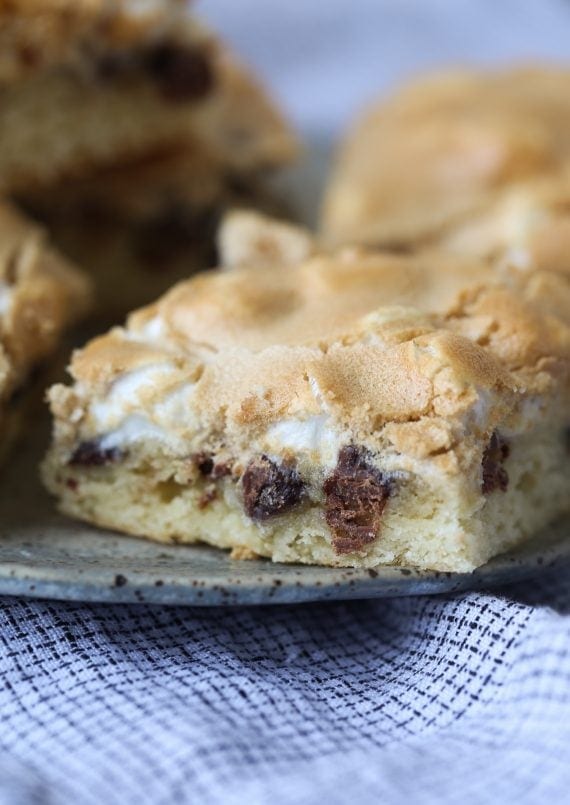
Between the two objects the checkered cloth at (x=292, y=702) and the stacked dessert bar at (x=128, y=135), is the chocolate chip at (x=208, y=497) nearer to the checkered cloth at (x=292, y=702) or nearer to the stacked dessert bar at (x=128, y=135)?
the checkered cloth at (x=292, y=702)

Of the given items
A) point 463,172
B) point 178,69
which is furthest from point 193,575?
point 178,69

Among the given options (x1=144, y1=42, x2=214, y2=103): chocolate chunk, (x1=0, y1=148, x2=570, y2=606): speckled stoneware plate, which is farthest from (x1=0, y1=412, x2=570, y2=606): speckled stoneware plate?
(x1=144, y1=42, x2=214, y2=103): chocolate chunk

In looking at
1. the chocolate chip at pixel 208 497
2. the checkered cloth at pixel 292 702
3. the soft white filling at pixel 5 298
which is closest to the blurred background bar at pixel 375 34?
the soft white filling at pixel 5 298

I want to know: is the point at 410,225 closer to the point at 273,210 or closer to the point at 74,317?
the point at 273,210

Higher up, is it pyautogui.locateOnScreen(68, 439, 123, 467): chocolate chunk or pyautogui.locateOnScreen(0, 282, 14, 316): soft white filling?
pyautogui.locateOnScreen(0, 282, 14, 316): soft white filling

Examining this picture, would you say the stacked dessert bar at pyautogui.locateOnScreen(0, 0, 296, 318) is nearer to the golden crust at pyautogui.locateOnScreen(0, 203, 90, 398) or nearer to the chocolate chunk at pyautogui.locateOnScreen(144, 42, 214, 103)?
the chocolate chunk at pyautogui.locateOnScreen(144, 42, 214, 103)

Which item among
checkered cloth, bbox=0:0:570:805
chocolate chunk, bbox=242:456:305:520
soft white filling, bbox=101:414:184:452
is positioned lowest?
checkered cloth, bbox=0:0:570:805

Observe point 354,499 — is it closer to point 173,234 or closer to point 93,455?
point 93,455

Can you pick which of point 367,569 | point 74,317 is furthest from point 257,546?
point 74,317
